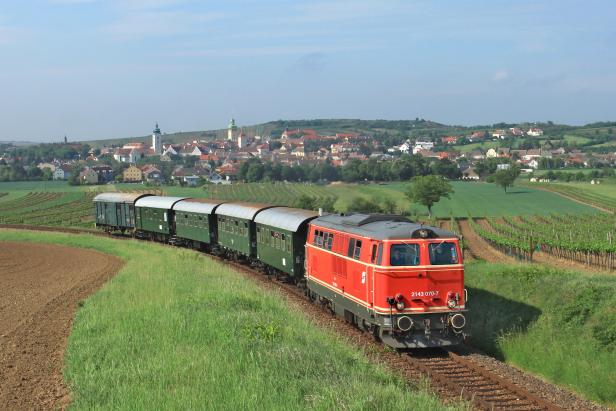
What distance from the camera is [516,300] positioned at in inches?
899

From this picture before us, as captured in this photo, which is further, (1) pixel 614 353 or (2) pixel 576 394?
(1) pixel 614 353

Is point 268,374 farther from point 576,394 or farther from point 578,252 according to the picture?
point 578,252

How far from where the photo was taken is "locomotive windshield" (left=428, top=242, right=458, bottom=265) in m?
18.8

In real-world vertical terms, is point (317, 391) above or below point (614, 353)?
above

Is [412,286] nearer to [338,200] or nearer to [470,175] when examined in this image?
[338,200]

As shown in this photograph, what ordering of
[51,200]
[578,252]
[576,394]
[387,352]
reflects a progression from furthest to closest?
[51,200], [578,252], [387,352], [576,394]

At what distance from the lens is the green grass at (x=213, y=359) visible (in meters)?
11.2

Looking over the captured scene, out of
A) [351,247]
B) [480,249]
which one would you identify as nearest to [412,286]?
[351,247]

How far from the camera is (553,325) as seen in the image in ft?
65.3

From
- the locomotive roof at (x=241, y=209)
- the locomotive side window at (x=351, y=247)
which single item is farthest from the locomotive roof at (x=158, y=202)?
the locomotive side window at (x=351, y=247)

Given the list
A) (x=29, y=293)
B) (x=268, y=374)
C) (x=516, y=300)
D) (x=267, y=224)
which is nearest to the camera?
(x=268, y=374)

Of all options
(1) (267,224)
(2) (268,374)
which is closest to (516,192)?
(1) (267,224)

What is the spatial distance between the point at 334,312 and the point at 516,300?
5638mm

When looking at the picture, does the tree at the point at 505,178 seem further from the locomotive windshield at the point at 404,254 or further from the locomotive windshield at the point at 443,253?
the locomotive windshield at the point at 404,254
